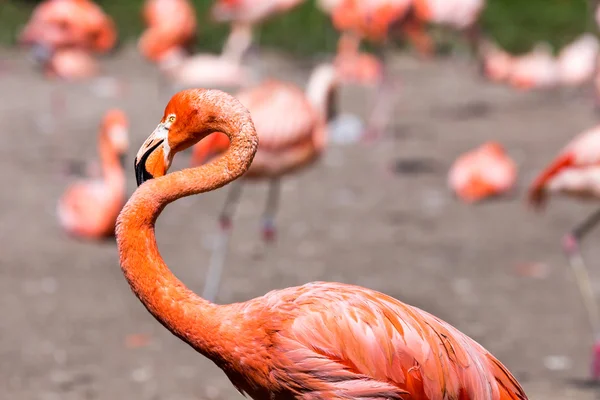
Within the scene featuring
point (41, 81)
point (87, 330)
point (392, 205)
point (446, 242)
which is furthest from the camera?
point (41, 81)

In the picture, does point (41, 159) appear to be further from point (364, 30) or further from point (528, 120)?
point (528, 120)

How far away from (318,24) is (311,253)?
7200 millimetres

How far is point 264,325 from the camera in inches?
101

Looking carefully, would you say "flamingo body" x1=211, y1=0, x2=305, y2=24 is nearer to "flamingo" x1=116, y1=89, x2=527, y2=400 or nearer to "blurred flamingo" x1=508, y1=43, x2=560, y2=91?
"blurred flamingo" x1=508, y1=43, x2=560, y2=91

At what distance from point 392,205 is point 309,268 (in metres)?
1.44

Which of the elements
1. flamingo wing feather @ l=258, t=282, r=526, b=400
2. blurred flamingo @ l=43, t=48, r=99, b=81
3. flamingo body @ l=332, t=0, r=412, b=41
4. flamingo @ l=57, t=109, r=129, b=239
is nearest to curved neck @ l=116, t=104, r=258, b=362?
flamingo wing feather @ l=258, t=282, r=526, b=400

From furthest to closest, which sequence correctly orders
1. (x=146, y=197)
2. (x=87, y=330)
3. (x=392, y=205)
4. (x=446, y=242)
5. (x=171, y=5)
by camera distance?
(x=171, y=5) → (x=392, y=205) → (x=446, y=242) → (x=87, y=330) → (x=146, y=197)

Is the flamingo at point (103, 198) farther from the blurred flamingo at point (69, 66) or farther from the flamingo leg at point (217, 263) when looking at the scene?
the blurred flamingo at point (69, 66)

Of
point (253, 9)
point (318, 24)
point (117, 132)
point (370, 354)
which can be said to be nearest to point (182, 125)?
point (370, 354)

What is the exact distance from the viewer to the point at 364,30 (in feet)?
30.4

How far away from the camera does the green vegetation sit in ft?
39.9

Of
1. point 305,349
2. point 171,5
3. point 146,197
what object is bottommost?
point 305,349

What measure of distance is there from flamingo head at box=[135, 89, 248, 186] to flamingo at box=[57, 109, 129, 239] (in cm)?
366

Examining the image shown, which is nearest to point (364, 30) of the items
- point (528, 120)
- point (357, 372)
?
point (528, 120)
